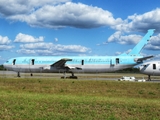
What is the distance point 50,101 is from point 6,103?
2.11m

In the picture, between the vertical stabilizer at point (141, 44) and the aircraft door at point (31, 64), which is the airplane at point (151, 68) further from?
the aircraft door at point (31, 64)

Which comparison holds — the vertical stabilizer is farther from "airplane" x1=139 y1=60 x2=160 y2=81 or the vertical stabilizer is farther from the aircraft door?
the aircraft door

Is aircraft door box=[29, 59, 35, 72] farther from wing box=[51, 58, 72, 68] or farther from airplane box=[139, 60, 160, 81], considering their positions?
airplane box=[139, 60, 160, 81]

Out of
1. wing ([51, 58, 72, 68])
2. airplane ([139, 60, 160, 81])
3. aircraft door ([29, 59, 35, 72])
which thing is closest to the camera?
airplane ([139, 60, 160, 81])

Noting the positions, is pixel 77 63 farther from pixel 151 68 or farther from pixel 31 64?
pixel 151 68

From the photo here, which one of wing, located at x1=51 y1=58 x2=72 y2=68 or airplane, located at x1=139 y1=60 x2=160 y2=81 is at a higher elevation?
wing, located at x1=51 y1=58 x2=72 y2=68

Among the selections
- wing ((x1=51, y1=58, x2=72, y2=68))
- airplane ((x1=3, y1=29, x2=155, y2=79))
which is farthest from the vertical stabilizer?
wing ((x1=51, y1=58, x2=72, y2=68))

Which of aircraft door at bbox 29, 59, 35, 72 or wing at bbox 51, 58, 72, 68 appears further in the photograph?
aircraft door at bbox 29, 59, 35, 72

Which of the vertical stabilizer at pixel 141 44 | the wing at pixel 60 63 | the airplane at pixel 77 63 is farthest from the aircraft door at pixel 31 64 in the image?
the vertical stabilizer at pixel 141 44

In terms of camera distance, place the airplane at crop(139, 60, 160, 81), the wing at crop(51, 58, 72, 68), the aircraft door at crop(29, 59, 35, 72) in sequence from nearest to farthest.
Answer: the airplane at crop(139, 60, 160, 81) → the wing at crop(51, 58, 72, 68) → the aircraft door at crop(29, 59, 35, 72)

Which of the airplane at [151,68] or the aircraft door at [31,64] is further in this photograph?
the aircraft door at [31,64]

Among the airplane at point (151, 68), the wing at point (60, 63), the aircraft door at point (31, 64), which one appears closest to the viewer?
A: the airplane at point (151, 68)

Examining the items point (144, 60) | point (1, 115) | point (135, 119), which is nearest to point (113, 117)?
point (135, 119)

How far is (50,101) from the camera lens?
42.1 feet
